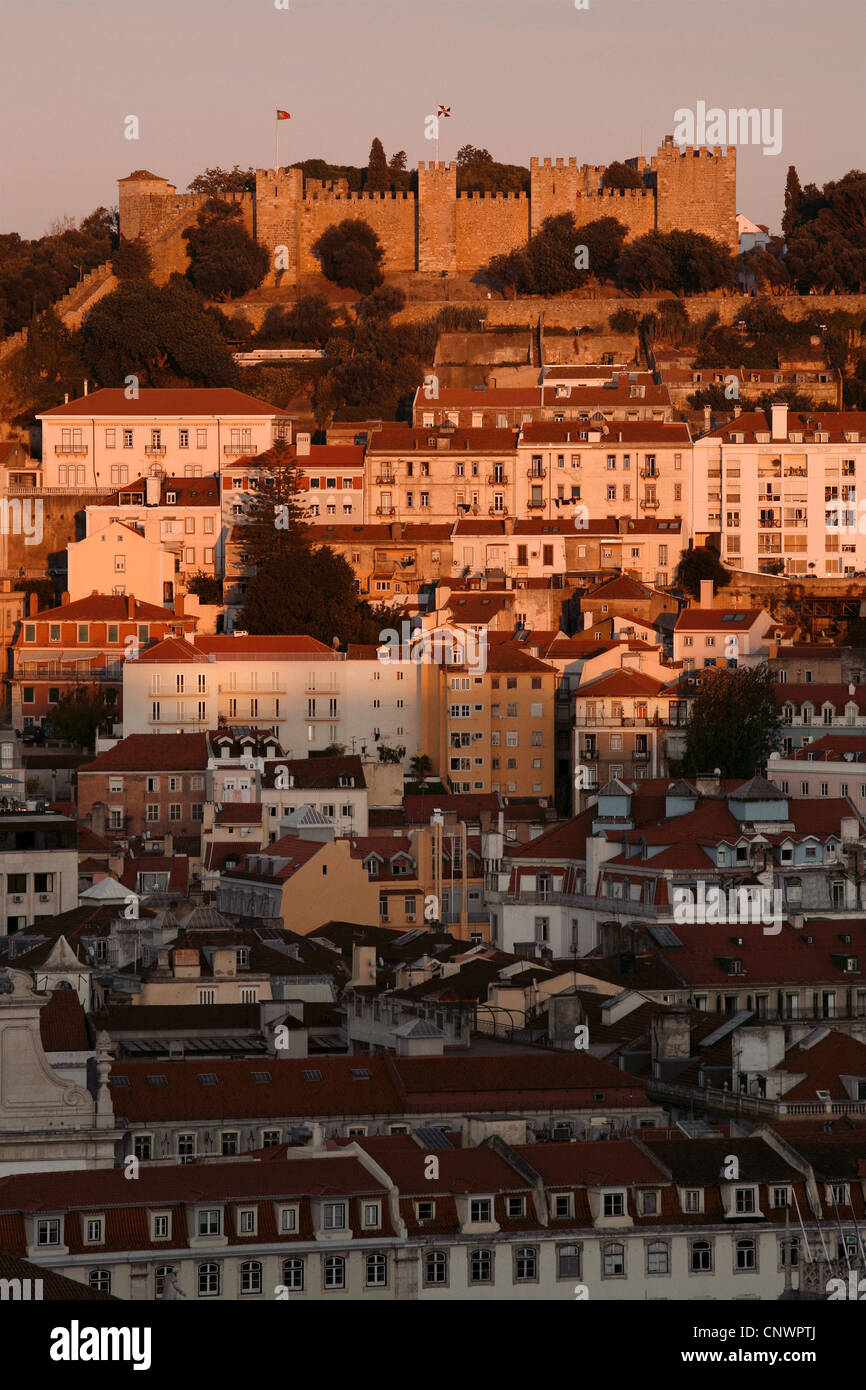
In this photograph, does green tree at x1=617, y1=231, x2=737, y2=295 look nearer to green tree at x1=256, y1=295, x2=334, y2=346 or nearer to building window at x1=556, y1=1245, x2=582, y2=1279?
green tree at x1=256, y1=295, x2=334, y2=346

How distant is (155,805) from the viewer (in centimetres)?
6444

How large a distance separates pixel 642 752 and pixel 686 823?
47.4 feet

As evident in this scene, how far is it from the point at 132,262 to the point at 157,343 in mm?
7517

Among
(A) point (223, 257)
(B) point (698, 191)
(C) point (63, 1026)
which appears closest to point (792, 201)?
(B) point (698, 191)

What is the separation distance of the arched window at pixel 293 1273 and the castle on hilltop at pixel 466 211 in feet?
240

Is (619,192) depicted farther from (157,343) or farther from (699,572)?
(699,572)

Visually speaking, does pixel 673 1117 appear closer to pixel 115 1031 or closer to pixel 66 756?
pixel 115 1031

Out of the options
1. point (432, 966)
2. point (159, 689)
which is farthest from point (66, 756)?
point (432, 966)

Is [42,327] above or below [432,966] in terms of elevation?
above

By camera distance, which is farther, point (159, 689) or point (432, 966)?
point (159, 689)

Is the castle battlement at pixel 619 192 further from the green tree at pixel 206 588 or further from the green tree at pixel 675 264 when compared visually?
the green tree at pixel 206 588

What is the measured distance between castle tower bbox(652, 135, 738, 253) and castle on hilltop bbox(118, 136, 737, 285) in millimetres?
36

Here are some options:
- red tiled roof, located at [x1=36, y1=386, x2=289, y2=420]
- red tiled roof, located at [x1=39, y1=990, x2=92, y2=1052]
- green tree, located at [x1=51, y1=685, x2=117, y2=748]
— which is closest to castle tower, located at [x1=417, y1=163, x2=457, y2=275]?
red tiled roof, located at [x1=36, y1=386, x2=289, y2=420]

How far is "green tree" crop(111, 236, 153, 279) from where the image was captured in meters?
95.9
